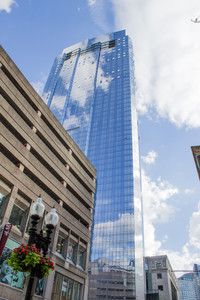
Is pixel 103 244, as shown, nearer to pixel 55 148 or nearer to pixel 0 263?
pixel 55 148

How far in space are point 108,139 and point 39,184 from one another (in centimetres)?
8983

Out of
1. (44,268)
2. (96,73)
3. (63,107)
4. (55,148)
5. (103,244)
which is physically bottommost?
(44,268)

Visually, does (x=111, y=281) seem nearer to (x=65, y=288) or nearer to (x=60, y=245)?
(x=65, y=288)

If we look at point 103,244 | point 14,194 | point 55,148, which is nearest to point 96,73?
point 103,244

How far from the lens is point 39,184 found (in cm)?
3123

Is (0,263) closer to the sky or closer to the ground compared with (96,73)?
closer to the ground

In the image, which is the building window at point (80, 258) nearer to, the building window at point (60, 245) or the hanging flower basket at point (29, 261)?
the building window at point (60, 245)

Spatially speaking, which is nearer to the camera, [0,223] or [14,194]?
[0,223]

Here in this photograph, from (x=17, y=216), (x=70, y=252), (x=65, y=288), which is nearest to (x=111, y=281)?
(x=70, y=252)

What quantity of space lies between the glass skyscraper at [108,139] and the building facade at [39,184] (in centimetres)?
5604

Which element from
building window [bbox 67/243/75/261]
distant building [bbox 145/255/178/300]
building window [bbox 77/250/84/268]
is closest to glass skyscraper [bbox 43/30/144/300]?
distant building [bbox 145/255/178/300]

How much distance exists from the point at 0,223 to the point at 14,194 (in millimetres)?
3379

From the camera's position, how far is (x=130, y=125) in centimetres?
11944

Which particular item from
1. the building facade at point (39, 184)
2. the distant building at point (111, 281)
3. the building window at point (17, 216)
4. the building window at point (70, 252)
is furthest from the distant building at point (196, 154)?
the distant building at point (111, 281)
